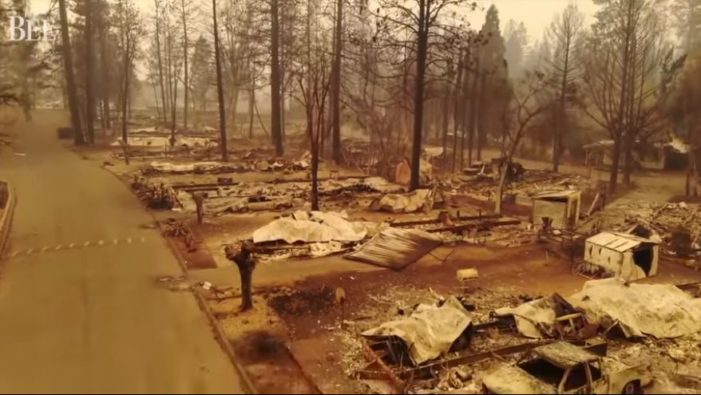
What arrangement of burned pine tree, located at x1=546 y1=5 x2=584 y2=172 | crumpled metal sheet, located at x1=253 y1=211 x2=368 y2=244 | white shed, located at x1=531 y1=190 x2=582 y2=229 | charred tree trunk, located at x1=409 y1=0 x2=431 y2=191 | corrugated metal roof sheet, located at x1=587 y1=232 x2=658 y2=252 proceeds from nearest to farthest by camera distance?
corrugated metal roof sheet, located at x1=587 y1=232 x2=658 y2=252, crumpled metal sheet, located at x1=253 y1=211 x2=368 y2=244, white shed, located at x1=531 y1=190 x2=582 y2=229, charred tree trunk, located at x1=409 y1=0 x2=431 y2=191, burned pine tree, located at x1=546 y1=5 x2=584 y2=172

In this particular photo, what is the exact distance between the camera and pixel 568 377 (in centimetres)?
796

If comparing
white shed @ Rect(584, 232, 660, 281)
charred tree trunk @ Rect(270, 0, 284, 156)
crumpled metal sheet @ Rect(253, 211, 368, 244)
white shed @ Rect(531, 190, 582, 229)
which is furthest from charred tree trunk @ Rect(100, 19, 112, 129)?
white shed @ Rect(584, 232, 660, 281)

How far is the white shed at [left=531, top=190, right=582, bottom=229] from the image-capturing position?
18125 mm

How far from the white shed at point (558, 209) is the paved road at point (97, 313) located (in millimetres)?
11680

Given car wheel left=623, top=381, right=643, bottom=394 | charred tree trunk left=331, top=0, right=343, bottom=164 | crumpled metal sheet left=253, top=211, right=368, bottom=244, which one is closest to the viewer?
car wheel left=623, top=381, right=643, bottom=394

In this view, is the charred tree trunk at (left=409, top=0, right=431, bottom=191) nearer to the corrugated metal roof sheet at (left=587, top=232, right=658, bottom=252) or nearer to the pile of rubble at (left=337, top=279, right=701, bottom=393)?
the corrugated metal roof sheet at (left=587, top=232, right=658, bottom=252)

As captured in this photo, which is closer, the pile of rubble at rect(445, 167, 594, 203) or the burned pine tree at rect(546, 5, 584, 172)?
the pile of rubble at rect(445, 167, 594, 203)

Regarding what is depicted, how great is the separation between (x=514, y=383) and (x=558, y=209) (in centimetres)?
1157

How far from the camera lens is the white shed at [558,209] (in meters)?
18.1

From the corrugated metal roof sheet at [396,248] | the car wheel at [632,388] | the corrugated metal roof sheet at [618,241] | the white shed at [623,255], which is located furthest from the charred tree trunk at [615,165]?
the car wheel at [632,388]

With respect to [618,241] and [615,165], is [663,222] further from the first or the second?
[618,241]

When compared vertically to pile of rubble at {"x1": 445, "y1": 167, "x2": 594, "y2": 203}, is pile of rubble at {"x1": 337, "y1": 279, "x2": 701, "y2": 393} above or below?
below

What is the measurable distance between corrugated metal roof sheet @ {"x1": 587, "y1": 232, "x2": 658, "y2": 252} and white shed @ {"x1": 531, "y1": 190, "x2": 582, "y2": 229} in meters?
3.65

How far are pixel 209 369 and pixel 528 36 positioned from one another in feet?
273
